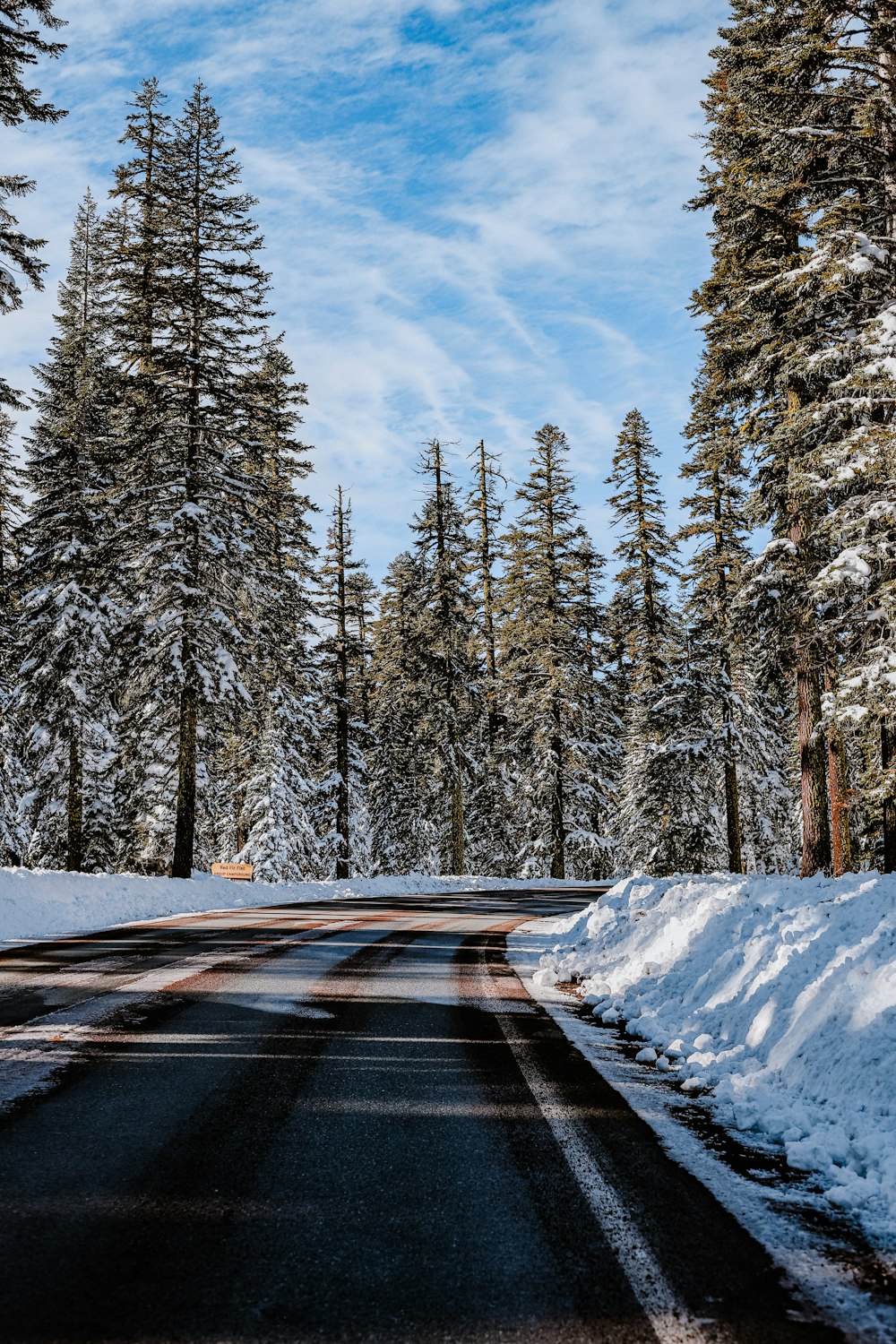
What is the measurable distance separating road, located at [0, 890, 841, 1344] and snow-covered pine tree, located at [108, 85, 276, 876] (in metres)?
15.4

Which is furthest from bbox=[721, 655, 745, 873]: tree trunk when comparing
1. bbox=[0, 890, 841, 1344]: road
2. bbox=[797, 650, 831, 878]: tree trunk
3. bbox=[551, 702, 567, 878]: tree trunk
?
bbox=[0, 890, 841, 1344]: road

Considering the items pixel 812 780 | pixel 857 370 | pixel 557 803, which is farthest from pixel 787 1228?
pixel 557 803

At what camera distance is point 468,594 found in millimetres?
32688

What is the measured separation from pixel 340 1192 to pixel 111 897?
13.8 m

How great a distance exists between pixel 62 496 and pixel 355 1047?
24.1 metres

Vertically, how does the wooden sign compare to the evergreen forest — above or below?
below

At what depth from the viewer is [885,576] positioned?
13250 mm

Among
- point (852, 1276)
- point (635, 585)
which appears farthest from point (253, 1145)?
point (635, 585)

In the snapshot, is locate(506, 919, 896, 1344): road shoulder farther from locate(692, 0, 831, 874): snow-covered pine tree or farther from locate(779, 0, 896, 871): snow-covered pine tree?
locate(692, 0, 831, 874): snow-covered pine tree

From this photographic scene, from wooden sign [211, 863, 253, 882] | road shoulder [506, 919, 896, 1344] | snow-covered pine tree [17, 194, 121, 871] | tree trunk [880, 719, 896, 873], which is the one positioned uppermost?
snow-covered pine tree [17, 194, 121, 871]

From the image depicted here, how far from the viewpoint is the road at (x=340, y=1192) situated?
2.43m

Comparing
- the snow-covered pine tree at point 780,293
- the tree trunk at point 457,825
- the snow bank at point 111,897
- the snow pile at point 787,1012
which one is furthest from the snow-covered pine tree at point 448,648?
the snow pile at point 787,1012

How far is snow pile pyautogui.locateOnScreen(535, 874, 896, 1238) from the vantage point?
3.73 meters

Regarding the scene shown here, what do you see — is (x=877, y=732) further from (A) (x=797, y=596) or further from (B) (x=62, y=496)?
(B) (x=62, y=496)
